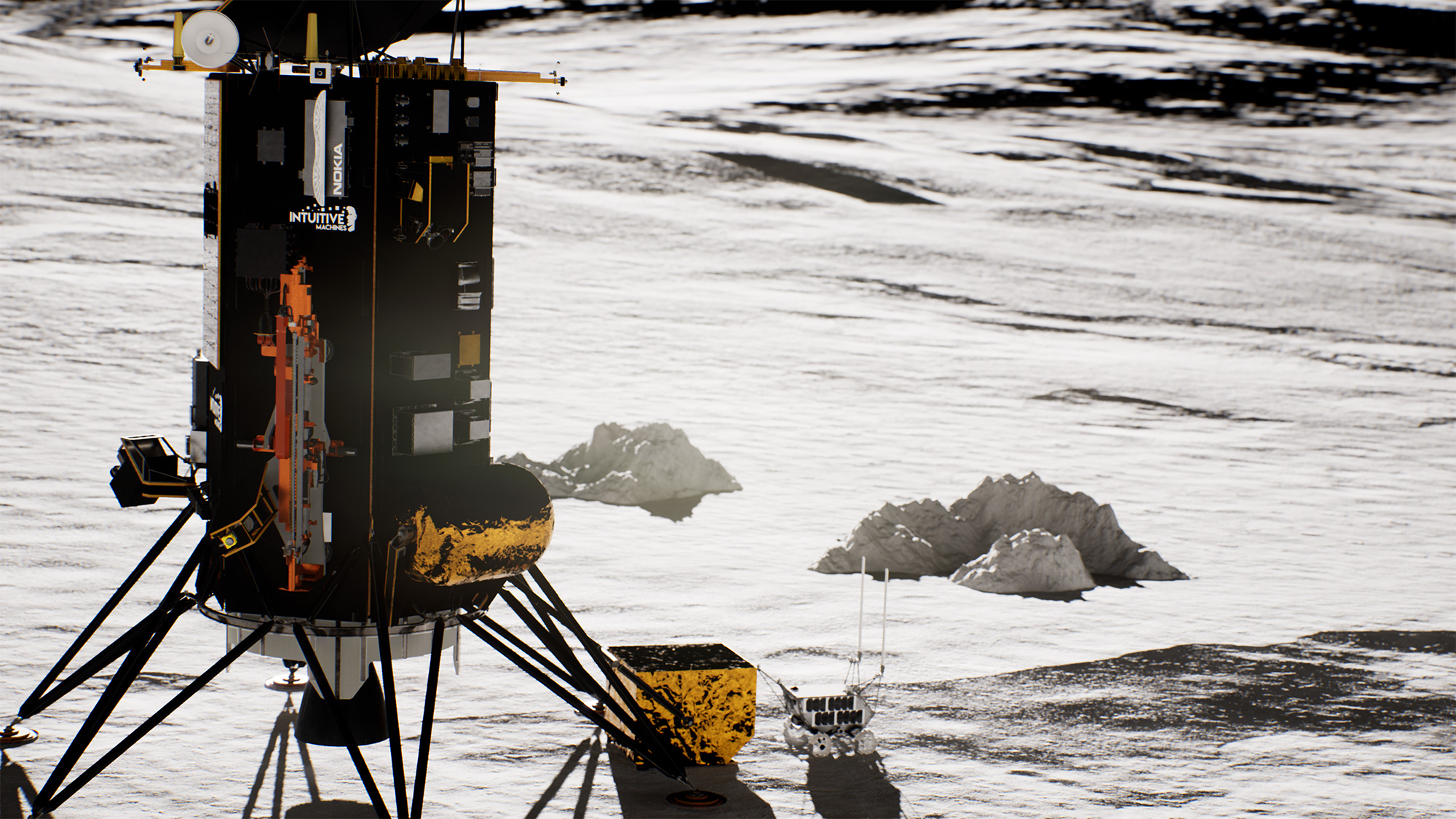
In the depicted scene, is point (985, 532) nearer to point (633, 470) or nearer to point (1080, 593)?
point (1080, 593)

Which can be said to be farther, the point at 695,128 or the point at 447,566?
the point at 695,128

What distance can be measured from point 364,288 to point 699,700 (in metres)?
2.97

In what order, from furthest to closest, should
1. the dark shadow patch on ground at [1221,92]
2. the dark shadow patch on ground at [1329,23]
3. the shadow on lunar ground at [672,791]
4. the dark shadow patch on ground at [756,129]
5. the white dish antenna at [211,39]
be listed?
the dark shadow patch on ground at [1329,23], the dark shadow patch on ground at [1221,92], the dark shadow patch on ground at [756,129], the shadow on lunar ground at [672,791], the white dish antenna at [211,39]

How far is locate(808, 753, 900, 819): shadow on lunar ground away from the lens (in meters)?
8.84

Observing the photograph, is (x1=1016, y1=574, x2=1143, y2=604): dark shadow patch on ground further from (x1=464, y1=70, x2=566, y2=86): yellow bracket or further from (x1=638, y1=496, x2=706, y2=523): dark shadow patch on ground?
(x1=464, y1=70, x2=566, y2=86): yellow bracket

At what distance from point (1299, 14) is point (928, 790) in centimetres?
5467

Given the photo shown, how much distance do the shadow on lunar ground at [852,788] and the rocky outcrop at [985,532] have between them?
4359 millimetres

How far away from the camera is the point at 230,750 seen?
9.32 m

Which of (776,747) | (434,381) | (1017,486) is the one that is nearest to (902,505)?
(1017,486)

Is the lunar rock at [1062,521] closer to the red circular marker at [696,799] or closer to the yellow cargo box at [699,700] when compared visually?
the yellow cargo box at [699,700]

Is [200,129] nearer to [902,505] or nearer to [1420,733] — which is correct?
[902,505]

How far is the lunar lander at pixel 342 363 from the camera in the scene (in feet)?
26.6

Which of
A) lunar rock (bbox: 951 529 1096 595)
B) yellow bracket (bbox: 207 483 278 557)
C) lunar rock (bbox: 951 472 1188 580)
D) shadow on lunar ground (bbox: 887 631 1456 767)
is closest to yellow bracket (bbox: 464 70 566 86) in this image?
yellow bracket (bbox: 207 483 278 557)

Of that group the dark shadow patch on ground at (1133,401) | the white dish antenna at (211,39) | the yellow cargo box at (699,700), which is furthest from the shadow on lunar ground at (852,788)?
the dark shadow patch on ground at (1133,401)
